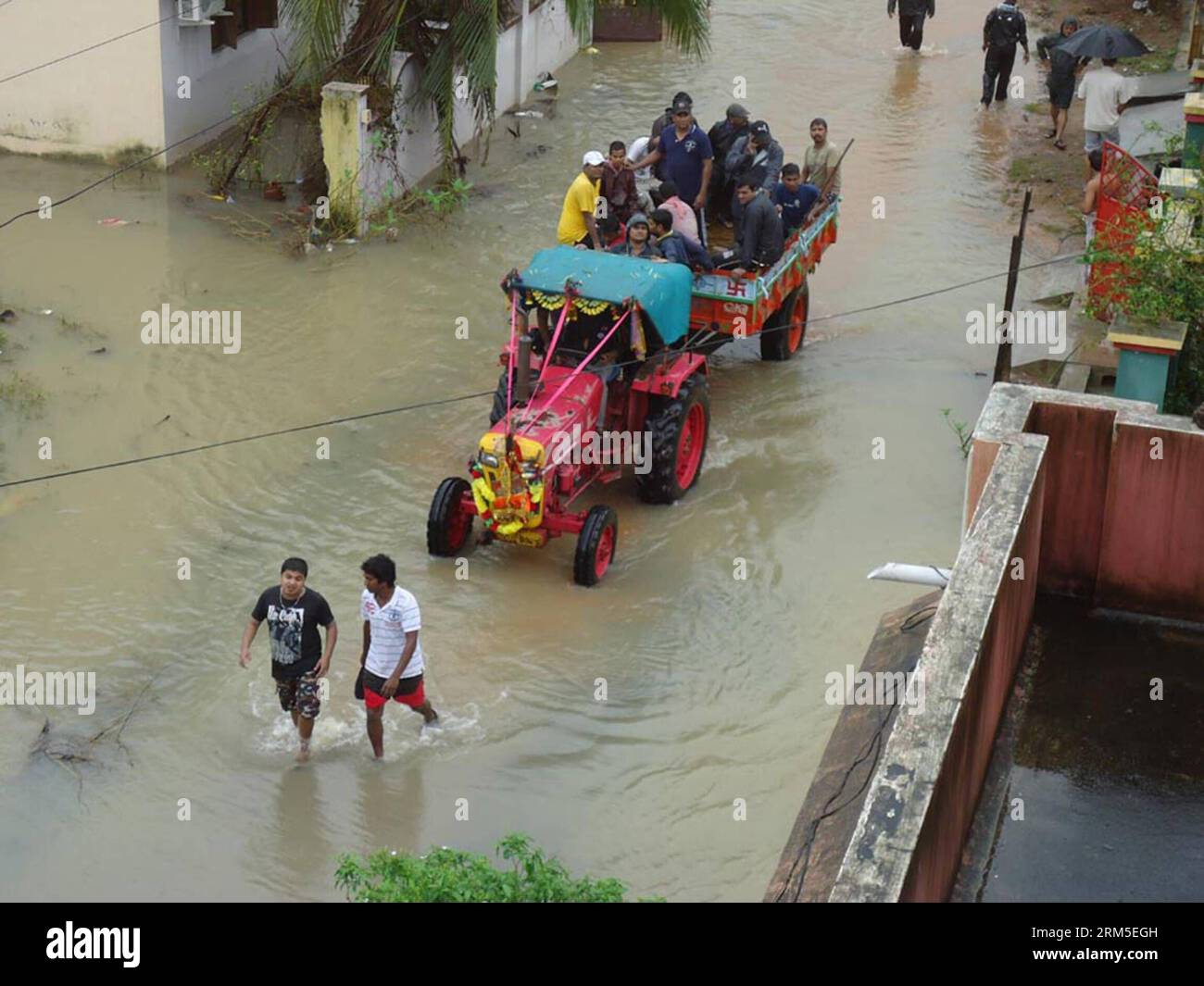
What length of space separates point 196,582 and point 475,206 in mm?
8336

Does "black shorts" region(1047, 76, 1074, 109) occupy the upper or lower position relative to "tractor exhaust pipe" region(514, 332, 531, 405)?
upper

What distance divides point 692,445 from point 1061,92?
10545 millimetres

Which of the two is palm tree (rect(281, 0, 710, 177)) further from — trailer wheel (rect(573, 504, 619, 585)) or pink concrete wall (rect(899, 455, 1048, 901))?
pink concrete wall (rect(899, 455, 1048, 901))

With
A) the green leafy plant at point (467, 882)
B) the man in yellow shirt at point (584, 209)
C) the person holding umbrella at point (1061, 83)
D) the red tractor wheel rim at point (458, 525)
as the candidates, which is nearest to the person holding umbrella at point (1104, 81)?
the person holding umbrella at point (1061, 83)

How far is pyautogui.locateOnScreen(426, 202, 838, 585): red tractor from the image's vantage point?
11406mm

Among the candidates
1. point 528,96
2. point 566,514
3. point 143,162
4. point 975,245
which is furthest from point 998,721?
point 528,96

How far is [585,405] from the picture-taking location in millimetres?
12008

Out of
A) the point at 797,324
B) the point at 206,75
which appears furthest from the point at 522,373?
the point at 206,75

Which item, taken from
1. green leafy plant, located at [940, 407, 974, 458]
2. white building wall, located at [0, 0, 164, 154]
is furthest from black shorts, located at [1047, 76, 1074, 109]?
white building wall, located at [0, 0, 164, 154]

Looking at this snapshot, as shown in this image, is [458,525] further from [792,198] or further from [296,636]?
[792,198]

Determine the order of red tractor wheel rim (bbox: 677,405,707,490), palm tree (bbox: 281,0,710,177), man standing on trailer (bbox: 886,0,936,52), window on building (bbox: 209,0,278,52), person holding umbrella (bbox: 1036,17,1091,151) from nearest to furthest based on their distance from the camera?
red tractor wheel rim (bbox: 677,405,707,490) → palm tree (bbox: 281,0,710,177) → window on building (bbox: 209,0,278,52) → person holding umbrella (bbox: 1036,17,1091,151) → man standing on trailer (bbox: 886,0,936,52)

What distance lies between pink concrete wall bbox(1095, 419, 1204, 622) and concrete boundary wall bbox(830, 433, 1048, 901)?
0.35m

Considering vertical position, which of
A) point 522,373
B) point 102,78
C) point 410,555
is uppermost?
point 102,78
